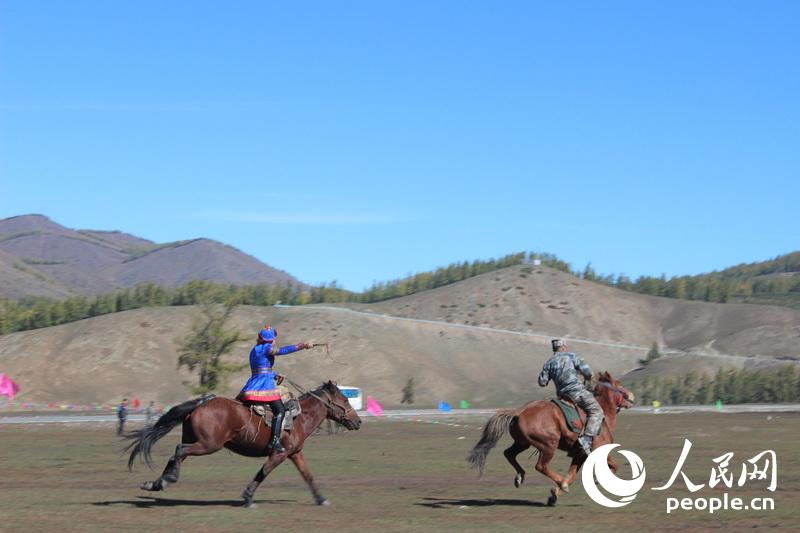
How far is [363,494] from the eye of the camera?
21.4m

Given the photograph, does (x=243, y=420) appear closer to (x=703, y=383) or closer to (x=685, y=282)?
(x=703, y=383)

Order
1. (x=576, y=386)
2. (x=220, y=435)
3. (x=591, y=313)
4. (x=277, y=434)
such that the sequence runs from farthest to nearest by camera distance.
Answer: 1. (x=591, y=313)
2. (x=576, y=386)
3. (x=277, y=434)
4. (x=220, y=435)

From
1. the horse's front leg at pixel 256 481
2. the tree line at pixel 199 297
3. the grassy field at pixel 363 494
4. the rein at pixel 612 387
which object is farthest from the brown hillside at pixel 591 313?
the horse's front leg at pixel 256 481

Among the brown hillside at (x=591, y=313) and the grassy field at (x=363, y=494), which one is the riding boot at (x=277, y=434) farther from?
the brown hillside at (x=591, y=313)

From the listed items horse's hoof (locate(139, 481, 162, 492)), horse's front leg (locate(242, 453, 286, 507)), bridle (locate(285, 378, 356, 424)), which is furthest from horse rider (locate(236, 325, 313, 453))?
horse's hoof (locate(139, 481, 162, 492))

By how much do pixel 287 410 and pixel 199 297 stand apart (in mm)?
100604

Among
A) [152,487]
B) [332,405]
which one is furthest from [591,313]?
[152,487]

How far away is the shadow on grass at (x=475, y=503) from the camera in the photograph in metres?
19.3

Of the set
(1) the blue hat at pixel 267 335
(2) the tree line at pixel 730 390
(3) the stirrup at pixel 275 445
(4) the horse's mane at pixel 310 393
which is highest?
(2) the tree line at pixel 730 390

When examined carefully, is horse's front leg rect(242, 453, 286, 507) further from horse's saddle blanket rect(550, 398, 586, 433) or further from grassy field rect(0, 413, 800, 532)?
horse's saddle blanket rect(550, 398, 586, 433)

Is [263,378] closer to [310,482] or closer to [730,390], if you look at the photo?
[310,482]

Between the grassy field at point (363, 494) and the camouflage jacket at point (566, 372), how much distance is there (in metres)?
1.99

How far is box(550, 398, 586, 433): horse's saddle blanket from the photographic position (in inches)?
763

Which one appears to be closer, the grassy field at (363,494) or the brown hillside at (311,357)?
the grassy field at (363,494)
